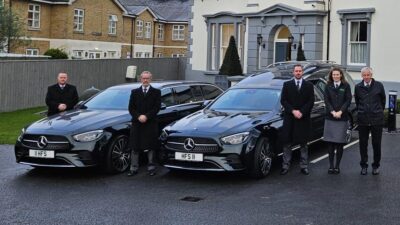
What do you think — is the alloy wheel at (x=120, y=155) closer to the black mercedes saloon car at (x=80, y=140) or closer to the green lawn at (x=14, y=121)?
the black mercedes saloon car at (x=80, y=140)

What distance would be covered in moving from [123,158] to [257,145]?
2374mm

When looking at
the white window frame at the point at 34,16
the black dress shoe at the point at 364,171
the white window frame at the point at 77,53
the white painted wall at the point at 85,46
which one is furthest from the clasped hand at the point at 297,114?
the white window frame at the point at 77,53

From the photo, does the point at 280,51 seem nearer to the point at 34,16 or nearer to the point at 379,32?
the point at 379,32

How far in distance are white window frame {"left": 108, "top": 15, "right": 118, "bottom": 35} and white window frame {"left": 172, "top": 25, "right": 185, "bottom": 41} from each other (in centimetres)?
1118

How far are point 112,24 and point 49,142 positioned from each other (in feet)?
142

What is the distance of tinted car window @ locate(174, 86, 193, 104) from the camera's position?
12.1 metres

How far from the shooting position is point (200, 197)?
840cm

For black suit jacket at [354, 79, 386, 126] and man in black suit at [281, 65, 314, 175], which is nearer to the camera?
black suit jacket at [354, 79, 386, 126]

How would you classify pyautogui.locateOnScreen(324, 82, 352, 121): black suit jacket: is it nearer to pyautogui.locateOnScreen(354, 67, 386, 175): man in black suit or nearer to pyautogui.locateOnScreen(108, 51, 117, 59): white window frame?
pyautogui.locateOnScreen(354, 67, 386, 175): man in black suit

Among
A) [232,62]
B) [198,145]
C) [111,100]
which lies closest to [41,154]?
[111,100]

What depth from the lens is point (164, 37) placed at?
6225 centimetres

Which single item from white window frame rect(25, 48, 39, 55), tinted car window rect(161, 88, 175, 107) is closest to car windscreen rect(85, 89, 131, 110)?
tinted car window rect(161, 88, 175, 107)

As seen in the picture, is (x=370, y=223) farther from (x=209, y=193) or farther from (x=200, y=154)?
(x=200, y=154)

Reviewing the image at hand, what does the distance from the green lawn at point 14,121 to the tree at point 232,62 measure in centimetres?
832
